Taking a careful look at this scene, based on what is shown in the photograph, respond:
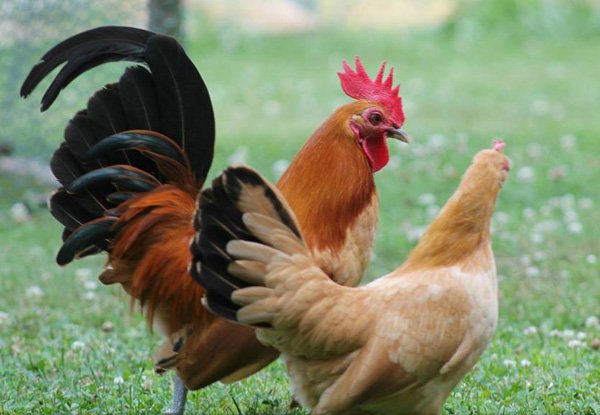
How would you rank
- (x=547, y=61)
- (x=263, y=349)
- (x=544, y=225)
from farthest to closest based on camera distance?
(x=547, y=61), (x=544, y=225), (x=263, y=349)

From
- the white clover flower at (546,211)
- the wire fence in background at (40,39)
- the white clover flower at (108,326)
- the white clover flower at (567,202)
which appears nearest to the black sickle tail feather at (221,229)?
the white clover flower at (108,326)

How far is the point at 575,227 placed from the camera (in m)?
8.27

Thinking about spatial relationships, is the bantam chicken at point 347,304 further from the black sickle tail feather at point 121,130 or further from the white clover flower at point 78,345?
the white clover flower at point 78,345

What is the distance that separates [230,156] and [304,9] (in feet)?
38.7

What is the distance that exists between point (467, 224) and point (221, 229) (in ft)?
3.46

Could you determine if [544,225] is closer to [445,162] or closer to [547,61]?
[445,162]

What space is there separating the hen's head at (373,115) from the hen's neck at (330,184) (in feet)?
0.18

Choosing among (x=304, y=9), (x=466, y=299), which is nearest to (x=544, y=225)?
(x=466, y=299)

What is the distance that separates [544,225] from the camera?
836 centimetres

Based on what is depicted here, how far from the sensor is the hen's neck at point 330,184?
4.30 metres

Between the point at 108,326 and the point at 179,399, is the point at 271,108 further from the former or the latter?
the point at 179,399

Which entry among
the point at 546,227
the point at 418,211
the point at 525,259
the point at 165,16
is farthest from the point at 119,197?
the point at 418,211

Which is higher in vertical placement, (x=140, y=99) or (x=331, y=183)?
(x=140, y=99)

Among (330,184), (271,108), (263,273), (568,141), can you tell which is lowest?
(568,141)
